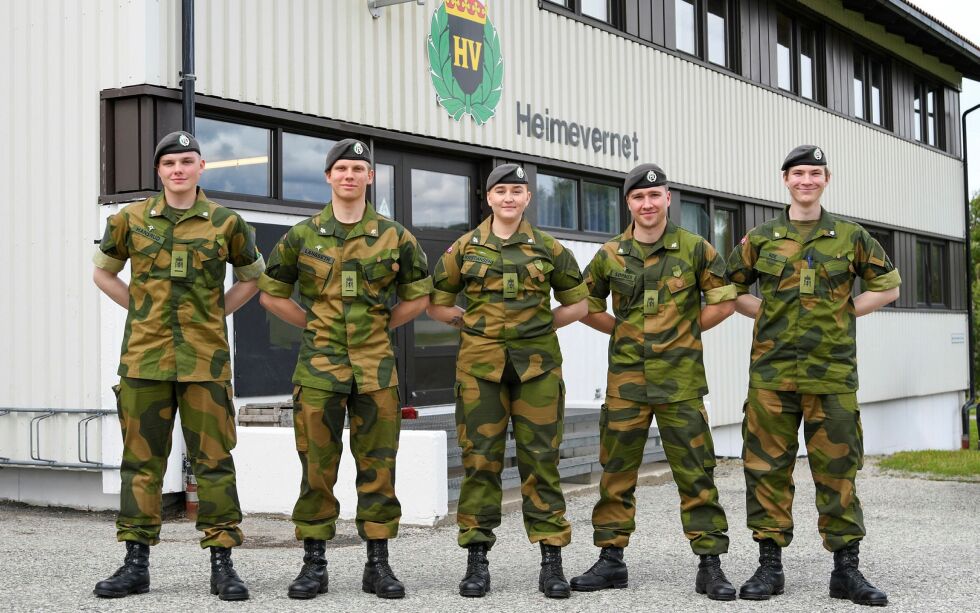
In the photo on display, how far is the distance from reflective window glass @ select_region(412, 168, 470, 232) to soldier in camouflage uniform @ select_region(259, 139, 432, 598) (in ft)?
15.8

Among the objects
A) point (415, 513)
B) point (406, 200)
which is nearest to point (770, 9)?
point (406, 200)

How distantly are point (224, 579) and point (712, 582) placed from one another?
2.18m

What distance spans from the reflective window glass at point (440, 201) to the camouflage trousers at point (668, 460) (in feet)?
16.4

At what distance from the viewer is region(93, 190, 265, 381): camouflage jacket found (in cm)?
504

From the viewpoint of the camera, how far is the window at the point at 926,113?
71.8 ft

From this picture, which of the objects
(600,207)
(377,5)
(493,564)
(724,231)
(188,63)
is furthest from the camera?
(724,231)

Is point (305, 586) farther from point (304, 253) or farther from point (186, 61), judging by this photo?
point (186, 61)

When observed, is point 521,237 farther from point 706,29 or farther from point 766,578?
point 706,29

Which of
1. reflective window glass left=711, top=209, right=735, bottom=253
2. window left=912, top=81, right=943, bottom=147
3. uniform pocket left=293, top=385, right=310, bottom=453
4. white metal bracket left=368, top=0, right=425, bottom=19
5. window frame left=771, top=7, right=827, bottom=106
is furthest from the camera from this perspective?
window left=912, top=81, right=943, bottom=147

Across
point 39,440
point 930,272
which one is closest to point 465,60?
point 39,440

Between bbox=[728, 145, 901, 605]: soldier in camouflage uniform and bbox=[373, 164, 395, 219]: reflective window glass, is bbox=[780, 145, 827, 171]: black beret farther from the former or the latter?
bbox=[373, 164, 395, 219]: reflective window glass

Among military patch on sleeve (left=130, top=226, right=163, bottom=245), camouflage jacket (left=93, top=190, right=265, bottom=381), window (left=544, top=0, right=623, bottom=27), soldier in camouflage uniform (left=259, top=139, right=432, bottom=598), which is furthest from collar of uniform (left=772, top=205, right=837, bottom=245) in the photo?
window (left=544, top=0, right=623, bottom=27)

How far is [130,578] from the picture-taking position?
4973 mm

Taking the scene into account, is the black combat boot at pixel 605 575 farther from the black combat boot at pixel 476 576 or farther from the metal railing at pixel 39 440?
the metal railing at pixel 39 440
